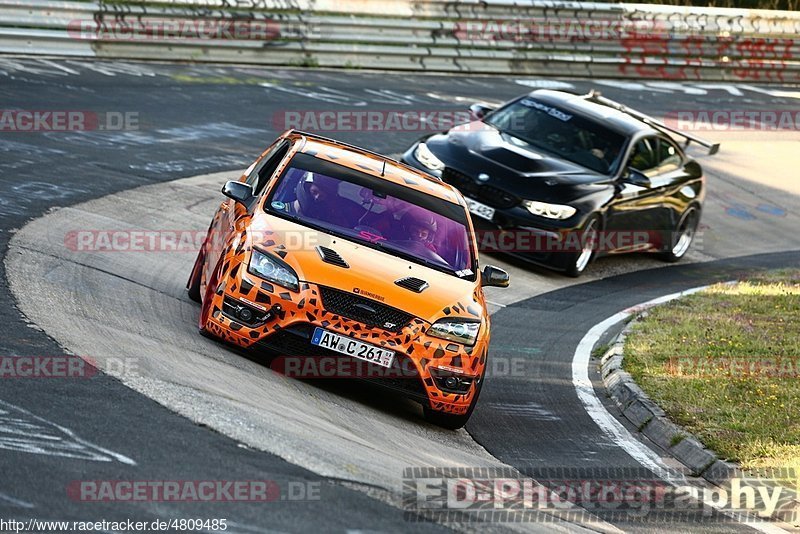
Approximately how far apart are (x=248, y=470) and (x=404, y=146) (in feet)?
43.2

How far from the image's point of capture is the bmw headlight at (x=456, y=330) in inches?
338

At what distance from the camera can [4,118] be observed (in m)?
15.6

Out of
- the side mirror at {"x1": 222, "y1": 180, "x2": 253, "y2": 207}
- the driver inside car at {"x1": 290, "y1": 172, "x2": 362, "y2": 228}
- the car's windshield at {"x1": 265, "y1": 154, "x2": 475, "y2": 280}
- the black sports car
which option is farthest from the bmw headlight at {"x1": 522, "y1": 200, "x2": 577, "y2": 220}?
the side mirror at {"x1": 222, "y1": 180, "x2": 253, "y2": 207}

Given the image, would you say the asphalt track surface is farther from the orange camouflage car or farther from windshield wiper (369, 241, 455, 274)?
windshield wiper (369, 241, 455, 274)

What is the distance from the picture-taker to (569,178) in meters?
15.0

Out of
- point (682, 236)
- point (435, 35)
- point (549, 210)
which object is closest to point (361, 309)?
point (549, 210)

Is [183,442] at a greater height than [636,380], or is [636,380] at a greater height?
[183,442]

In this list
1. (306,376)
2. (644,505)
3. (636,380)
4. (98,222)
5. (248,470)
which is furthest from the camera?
(98,222)

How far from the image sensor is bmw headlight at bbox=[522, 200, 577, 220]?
1449 cm

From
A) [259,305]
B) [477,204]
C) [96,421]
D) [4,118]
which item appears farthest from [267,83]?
[96,421]

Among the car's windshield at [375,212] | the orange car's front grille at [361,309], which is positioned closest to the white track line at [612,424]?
the car's windshield at [375,212]

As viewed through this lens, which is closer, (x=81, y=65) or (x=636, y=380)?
(x=636, y=380)

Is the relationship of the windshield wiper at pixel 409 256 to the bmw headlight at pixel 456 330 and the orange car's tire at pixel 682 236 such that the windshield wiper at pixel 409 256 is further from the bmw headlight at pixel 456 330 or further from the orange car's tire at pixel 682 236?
the orange car's tire at pixel 682 236

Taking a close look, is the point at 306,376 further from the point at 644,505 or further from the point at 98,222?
the point at 98,222
